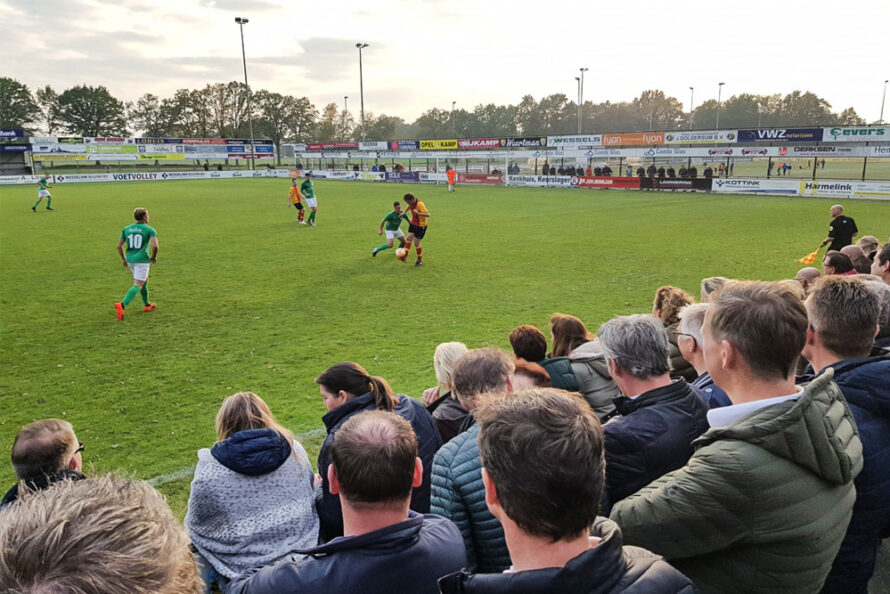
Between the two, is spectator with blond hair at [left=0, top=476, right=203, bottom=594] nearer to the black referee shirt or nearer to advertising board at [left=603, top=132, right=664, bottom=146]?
the black referee shirt

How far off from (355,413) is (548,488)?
2253mm

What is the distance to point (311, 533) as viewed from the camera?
10.7 ft

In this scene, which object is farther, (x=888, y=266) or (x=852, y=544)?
(x=888, y=266)

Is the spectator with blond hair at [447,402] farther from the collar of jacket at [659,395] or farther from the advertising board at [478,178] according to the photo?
the advertising board at [478,178]

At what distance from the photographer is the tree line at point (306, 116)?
3408 inches

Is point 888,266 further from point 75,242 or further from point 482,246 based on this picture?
point 75,242

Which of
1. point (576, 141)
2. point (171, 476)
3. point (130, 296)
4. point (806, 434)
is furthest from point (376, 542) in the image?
point (576, 141)

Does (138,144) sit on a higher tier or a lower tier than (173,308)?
higher

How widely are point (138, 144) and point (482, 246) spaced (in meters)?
54.4

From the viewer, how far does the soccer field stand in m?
6.77

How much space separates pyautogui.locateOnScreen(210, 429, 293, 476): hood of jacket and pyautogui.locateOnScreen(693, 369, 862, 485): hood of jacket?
2165mm

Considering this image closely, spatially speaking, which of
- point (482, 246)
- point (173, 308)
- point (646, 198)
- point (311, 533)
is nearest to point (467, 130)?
point (646, 198)

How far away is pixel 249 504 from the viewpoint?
3109 millimetres

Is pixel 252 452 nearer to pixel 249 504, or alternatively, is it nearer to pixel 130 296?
pixel 249 504
